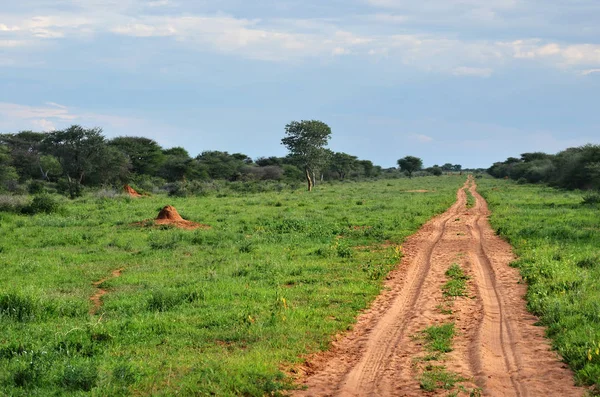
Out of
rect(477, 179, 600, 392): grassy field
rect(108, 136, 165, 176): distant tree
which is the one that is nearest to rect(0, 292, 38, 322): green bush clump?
rect(477, 179, 600, 392): grassy field

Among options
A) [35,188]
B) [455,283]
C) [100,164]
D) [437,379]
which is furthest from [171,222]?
[100,164]

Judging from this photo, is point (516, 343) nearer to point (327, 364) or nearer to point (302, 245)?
point (327, 364)

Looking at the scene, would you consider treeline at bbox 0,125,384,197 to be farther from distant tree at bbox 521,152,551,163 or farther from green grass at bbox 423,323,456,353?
distant tree at bbox 521,152,551,163

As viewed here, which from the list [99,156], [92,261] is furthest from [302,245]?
[99,156]

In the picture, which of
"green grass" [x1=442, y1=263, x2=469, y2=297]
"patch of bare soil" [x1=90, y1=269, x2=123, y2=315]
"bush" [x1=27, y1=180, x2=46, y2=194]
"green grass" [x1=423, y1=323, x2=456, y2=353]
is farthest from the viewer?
"bush" [x1=27, y1=180, x2=46, y2=194]

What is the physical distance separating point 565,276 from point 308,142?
135 feet

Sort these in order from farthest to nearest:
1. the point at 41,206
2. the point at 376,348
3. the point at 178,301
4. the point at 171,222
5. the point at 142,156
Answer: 1. the point at 142,156
2. the point at 41,206
3. the point at 171,222
4. the point at 178,301
5. the point at 376,348

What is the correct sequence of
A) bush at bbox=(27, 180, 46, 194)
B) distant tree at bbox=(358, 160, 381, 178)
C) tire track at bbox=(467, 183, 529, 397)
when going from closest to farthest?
tire track at bbox=(467, 183, 529, 397), bush at bbox=(27, 180, 46, 194), distant tree at bbox=(358, 160, 381, 178)

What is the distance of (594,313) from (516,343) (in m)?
1.51

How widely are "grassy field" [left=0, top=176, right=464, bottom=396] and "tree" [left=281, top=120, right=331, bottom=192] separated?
31.0m

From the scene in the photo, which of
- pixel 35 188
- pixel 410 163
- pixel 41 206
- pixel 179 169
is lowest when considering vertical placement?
pixel 41 206

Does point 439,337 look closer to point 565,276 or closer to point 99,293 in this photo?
point 565,276

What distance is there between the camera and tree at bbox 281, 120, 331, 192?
50.8 metres

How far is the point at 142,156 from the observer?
62.2 metres
